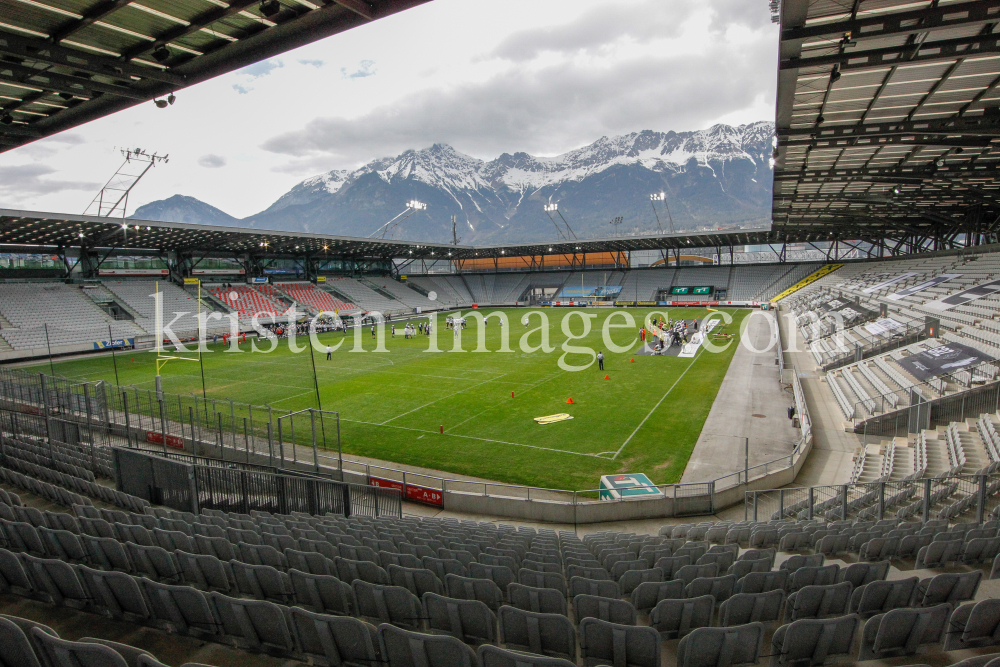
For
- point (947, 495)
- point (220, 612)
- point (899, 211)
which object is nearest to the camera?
point (220, 612)

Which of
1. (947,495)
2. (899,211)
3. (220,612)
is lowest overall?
(947,495)

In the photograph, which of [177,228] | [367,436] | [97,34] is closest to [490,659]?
[97,34]

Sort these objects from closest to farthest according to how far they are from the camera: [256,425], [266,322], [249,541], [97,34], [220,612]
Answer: [220,612] → [249,541] → [97,34] → [256,425] → [266,322]

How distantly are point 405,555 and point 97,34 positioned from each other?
9200 mm

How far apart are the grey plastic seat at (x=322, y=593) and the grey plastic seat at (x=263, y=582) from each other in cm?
8

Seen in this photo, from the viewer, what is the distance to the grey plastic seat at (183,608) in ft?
14.5

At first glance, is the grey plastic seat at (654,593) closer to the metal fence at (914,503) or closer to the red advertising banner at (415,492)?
the metal fence at (914,503)

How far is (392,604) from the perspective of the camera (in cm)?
496

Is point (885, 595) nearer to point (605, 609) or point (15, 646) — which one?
point (605, 609)

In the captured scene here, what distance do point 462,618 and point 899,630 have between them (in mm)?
3674

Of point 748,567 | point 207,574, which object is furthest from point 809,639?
point 207,574

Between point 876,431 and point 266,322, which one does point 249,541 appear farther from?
point 266,322

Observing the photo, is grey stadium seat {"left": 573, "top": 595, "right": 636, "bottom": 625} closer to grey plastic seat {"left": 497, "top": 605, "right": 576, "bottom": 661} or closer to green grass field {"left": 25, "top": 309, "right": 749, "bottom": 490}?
grey plastic seat {"left": 497, "top": 605, "right": 576, "bottom": 661}

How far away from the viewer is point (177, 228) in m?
45.0
